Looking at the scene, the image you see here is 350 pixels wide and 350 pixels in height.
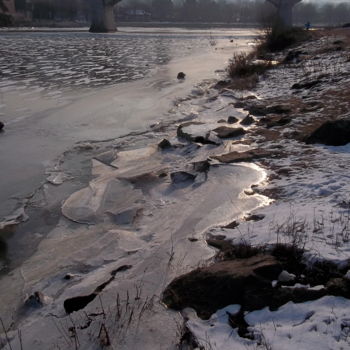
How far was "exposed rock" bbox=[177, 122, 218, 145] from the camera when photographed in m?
9.31

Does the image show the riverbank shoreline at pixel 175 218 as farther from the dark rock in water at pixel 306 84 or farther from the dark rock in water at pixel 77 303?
the dark rock in water at pixel 306 84

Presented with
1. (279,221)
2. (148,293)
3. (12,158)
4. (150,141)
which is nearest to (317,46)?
(150,141)

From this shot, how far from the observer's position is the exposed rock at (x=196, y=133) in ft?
30.6

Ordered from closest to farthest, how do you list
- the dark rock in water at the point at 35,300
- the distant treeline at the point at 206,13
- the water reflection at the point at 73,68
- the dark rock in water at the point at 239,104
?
the dark rock in water at the point at 35,300, the dark rock in water at the point at 239,104, the water reflection at the point at 73,68, the distant treeline at the point at 206,13

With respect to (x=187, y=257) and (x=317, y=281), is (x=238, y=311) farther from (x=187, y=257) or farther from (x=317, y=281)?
(x=187, y=257)

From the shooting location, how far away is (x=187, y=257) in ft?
15.9

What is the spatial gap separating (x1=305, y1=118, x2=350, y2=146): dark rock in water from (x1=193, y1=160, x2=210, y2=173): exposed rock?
6.79 ft

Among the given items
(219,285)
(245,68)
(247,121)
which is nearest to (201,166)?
(247,121)

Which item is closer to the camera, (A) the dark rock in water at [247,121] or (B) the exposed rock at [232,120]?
(A) the dark rock in water at [247,121]

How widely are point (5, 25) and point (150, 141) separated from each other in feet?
227

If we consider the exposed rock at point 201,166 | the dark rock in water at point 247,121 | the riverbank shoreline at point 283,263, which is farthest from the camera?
the dark rock in water at point 247,121

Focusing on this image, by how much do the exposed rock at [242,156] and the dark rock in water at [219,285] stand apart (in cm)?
389

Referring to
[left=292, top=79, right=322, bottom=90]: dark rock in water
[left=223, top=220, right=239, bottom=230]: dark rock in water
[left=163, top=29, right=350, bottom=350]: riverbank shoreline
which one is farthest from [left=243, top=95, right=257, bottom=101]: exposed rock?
[left=223, top=220, right=239, bottom=230]: dark rock in water

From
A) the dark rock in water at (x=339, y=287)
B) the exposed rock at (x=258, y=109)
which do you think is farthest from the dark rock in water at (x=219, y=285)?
the exposed rock at (x=258, y=109)
